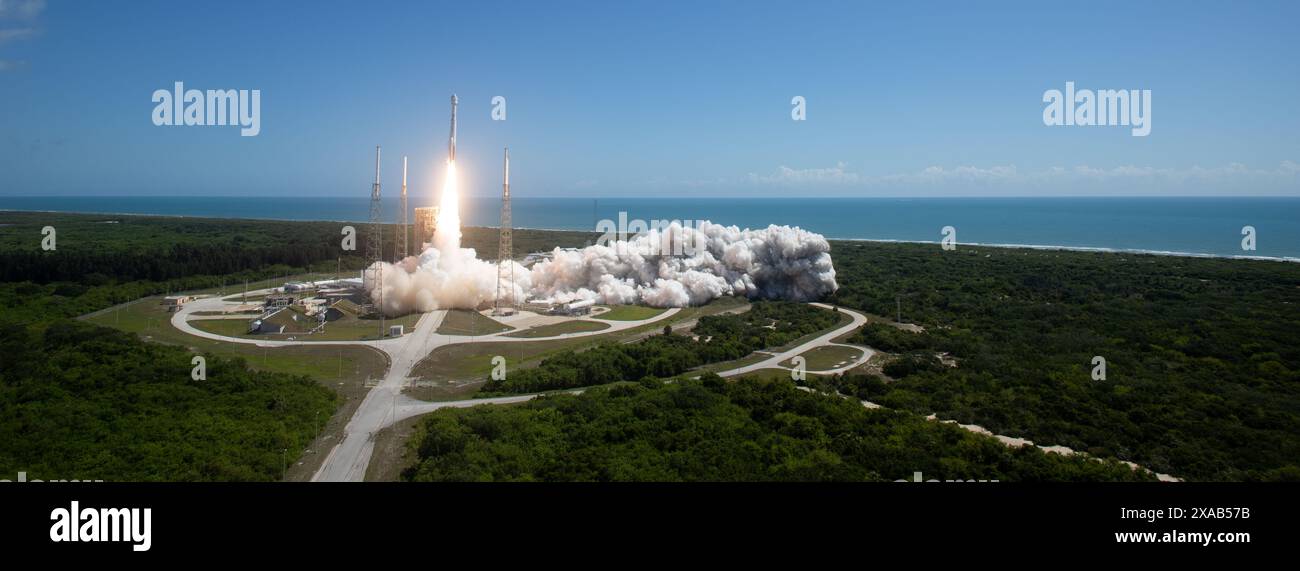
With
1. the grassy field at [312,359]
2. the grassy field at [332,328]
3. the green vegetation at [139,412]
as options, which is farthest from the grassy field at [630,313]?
the green vegetation at [139,412]

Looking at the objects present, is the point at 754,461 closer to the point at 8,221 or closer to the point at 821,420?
the point at 821,420

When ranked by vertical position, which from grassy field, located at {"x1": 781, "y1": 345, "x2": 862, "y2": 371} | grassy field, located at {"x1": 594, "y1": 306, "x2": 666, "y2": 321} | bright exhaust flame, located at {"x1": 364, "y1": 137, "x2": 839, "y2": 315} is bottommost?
grassy field, located at {"x1": 781, "y1": 345, "x2": 862, "y2": 371}

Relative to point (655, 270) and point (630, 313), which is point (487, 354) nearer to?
point (630, 313)

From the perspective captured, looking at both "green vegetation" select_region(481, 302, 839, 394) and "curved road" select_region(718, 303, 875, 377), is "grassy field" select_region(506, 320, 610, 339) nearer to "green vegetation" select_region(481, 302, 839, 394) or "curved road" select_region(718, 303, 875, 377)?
"green vegetation" select_region(481, 302, 839, 394)

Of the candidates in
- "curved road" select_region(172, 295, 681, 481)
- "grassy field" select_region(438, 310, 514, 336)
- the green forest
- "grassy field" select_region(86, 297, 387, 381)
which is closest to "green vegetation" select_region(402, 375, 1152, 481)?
the green forest

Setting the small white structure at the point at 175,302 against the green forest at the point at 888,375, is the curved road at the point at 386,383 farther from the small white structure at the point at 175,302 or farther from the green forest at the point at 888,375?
the green forest at the point at 888,375
